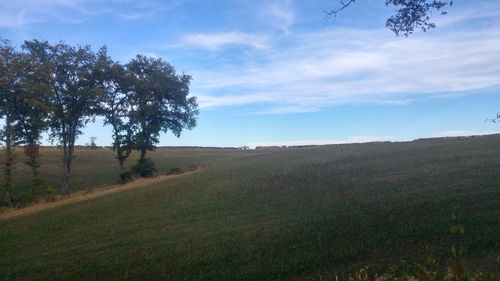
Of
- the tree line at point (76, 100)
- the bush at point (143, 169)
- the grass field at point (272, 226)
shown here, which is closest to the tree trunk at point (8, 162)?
the tree line at point (76, 100)

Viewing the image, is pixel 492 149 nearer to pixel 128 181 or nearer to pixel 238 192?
pixel 238 192

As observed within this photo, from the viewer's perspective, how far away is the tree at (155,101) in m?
58.5

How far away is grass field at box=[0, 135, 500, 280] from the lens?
1429 centimetres

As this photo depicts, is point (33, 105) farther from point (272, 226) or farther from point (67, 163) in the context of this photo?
point (272, 226)

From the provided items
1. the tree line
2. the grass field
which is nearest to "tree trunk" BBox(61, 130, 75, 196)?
the tree line

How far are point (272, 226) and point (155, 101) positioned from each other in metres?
42.3

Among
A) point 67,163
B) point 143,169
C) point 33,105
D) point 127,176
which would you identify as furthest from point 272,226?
point 67,163

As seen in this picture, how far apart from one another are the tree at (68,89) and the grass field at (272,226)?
63.6ft

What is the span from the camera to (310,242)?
1634 centimetres

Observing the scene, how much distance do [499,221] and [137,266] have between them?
11075 millimetres

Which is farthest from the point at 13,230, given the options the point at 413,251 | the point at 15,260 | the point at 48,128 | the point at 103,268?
the point at 48,128

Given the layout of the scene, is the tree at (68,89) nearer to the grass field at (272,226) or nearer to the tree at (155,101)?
the tree at (155,101)

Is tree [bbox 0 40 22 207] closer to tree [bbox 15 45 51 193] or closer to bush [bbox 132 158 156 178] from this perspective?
tree [bbox 15 45 51 193]

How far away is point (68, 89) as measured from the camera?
53.1 m
